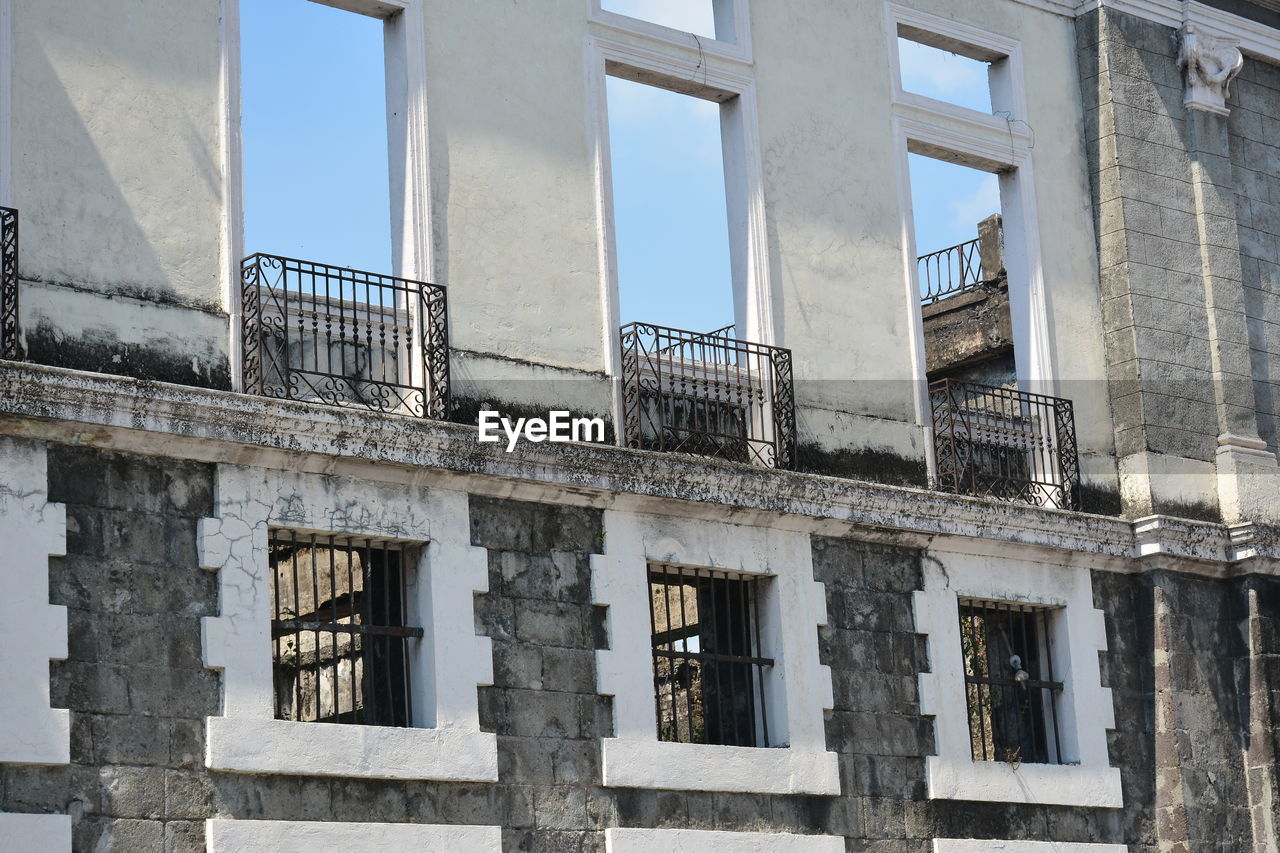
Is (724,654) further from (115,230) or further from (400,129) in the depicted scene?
(115,230)

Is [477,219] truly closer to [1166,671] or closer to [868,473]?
[868,473]

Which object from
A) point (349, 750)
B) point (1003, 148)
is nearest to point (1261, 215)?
point (1003, 148)

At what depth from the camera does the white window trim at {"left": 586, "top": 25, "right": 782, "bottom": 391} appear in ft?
51.5

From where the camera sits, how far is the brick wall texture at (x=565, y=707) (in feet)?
40.1

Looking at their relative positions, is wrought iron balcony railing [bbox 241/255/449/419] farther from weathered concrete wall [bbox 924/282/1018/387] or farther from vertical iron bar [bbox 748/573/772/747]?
weathered concrete wall [bbox 924/282/1018/387]

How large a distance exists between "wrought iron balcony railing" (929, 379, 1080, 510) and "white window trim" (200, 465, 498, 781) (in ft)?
14.5

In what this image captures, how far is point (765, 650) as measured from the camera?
15.4m

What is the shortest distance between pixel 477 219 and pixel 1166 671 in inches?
257

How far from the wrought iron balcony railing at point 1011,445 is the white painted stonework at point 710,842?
3.21 metres

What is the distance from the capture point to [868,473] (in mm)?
16219

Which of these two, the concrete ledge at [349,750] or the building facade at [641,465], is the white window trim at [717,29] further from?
the concrete ledge at [349,750]

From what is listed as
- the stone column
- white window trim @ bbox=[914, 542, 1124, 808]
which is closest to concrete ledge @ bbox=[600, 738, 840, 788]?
white window trim @ bbox=[914, 542, 1124, 808]
